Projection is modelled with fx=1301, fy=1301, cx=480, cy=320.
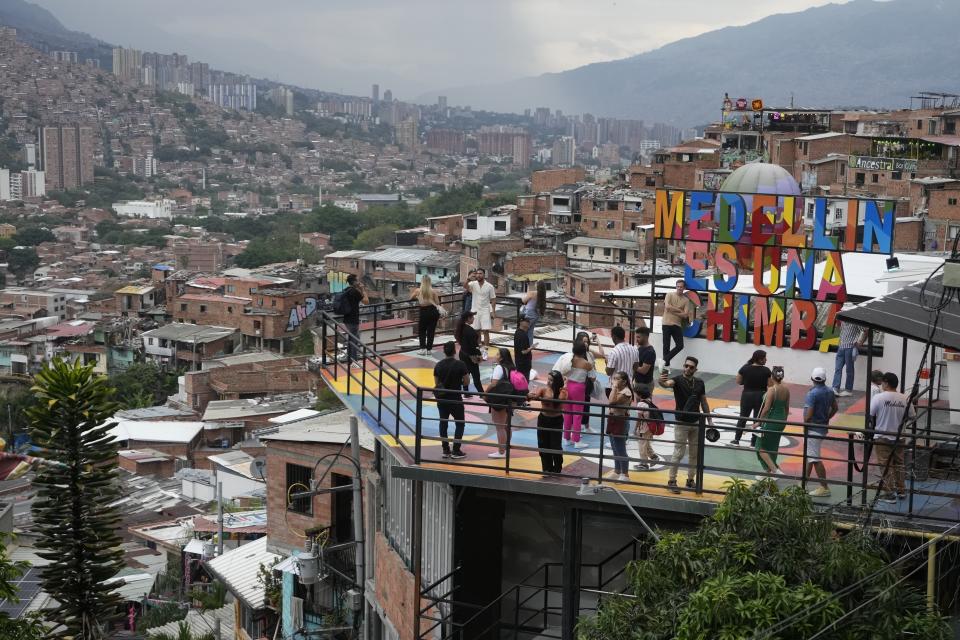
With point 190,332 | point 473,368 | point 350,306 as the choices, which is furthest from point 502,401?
point 190,332

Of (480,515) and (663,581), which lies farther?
(480,515)

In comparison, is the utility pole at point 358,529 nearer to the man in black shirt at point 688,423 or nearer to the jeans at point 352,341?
the jeans at point 352,341

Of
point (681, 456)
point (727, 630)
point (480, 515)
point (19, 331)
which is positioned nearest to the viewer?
point (727, 630)

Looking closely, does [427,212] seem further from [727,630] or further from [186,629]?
[727,630]

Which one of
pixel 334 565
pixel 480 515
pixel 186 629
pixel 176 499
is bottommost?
pixel 176 499

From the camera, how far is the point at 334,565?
1711 cm

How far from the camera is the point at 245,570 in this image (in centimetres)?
2227

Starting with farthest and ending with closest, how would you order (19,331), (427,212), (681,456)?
(427,212)
(19,331)
(681,456)

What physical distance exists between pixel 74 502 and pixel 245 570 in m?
5.52

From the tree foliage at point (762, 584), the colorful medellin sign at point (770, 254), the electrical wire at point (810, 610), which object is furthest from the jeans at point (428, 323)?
the electrical wire at point (810, 610)

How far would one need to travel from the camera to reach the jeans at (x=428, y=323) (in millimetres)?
15172

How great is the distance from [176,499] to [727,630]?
158 ft

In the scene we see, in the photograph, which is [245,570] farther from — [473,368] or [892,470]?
[892,470]

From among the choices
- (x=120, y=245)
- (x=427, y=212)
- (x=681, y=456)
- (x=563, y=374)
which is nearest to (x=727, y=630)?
(x=681, y=456)
